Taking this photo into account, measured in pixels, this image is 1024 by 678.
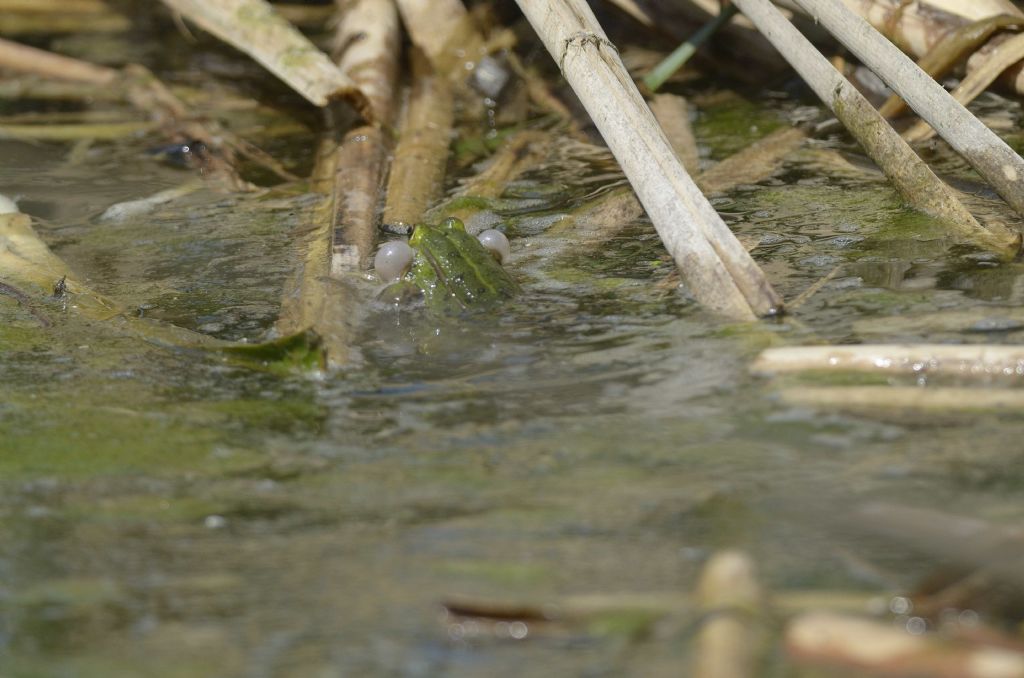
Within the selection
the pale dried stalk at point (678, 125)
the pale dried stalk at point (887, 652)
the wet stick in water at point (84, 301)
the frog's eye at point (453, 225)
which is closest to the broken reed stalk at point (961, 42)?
the pale dried stalk at point (678, 125)

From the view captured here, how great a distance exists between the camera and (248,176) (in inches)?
208

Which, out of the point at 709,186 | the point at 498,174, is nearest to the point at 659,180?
the point at 709,186

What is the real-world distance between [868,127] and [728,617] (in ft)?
8.77

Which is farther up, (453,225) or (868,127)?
(868,127)

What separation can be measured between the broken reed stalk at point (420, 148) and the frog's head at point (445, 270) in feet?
1.85

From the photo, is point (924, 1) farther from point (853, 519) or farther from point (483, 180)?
point (853, 519)

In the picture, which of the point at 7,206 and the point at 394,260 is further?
the point at 7,206

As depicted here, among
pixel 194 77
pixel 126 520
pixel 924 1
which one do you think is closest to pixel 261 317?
pixel 126 520

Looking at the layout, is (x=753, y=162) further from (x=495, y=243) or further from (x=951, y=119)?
(x=495, y=243)

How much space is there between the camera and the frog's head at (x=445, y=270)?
11.8 ft

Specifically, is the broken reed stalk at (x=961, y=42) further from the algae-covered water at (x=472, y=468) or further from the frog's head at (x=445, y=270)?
the frog's head at (x=445, y=270)

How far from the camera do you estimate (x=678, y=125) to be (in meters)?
5.26

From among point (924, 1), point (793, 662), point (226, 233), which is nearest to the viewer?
point (793, 662)

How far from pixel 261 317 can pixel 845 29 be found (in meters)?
2.19
